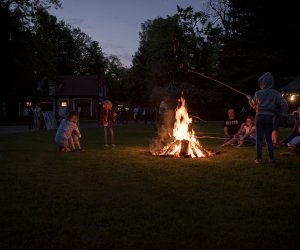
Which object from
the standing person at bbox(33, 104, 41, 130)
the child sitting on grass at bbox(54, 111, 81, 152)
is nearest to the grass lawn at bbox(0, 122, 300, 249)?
the child sitting on grass at bbox(54, 111, 81, 152)

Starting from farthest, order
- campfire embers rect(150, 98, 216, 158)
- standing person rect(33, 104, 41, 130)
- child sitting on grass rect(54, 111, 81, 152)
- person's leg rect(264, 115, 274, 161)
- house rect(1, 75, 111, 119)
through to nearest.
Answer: house rect(1, 75, 111, 119) → standing person rect(33, 104, 41, 130) → child sitting on grass rect(54, 111, 81, 152) → campfire embers rect(150, 98, 216, 158) → person's leg rect(264, 115, 274, 161)

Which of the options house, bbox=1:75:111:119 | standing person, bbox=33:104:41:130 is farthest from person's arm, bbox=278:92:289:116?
house, bbox=1:75:111:119

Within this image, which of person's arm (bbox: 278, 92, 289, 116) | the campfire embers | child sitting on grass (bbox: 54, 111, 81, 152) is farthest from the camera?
child sitting on grass (bbox: 54, 111, 81, 152)

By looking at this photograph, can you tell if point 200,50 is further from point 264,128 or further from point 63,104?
point 264,128

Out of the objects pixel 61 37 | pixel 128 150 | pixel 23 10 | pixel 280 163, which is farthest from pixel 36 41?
pixel 61 37

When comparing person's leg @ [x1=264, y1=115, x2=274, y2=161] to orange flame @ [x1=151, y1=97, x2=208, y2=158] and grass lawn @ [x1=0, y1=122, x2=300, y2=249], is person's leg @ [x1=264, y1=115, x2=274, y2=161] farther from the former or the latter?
orange flame @ [x1=151, y1=97, x2=208, y2=158]

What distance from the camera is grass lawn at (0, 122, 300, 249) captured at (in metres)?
4.48

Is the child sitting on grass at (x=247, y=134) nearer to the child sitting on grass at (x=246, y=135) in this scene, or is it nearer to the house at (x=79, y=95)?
the child sitting on grass at (x=246, y=135)

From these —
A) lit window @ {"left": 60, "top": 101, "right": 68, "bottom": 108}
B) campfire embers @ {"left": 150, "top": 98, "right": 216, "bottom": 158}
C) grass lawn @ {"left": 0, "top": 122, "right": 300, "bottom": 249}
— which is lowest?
grass lawn @ {"left": 0, "top": 122, "right": 300, "bottom": 249}

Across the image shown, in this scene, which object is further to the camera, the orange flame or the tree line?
the tree line

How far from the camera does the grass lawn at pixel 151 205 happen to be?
4480mm

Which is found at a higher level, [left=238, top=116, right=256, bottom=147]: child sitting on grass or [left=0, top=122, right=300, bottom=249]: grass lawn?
[left=238, top=116, right=256, bottom=147]: child sitting on grass

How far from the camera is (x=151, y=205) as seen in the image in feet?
19.7

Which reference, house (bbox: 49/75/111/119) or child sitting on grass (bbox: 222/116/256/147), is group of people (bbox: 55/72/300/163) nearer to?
child sitting on grass (bbox: 222/116/256/147)
